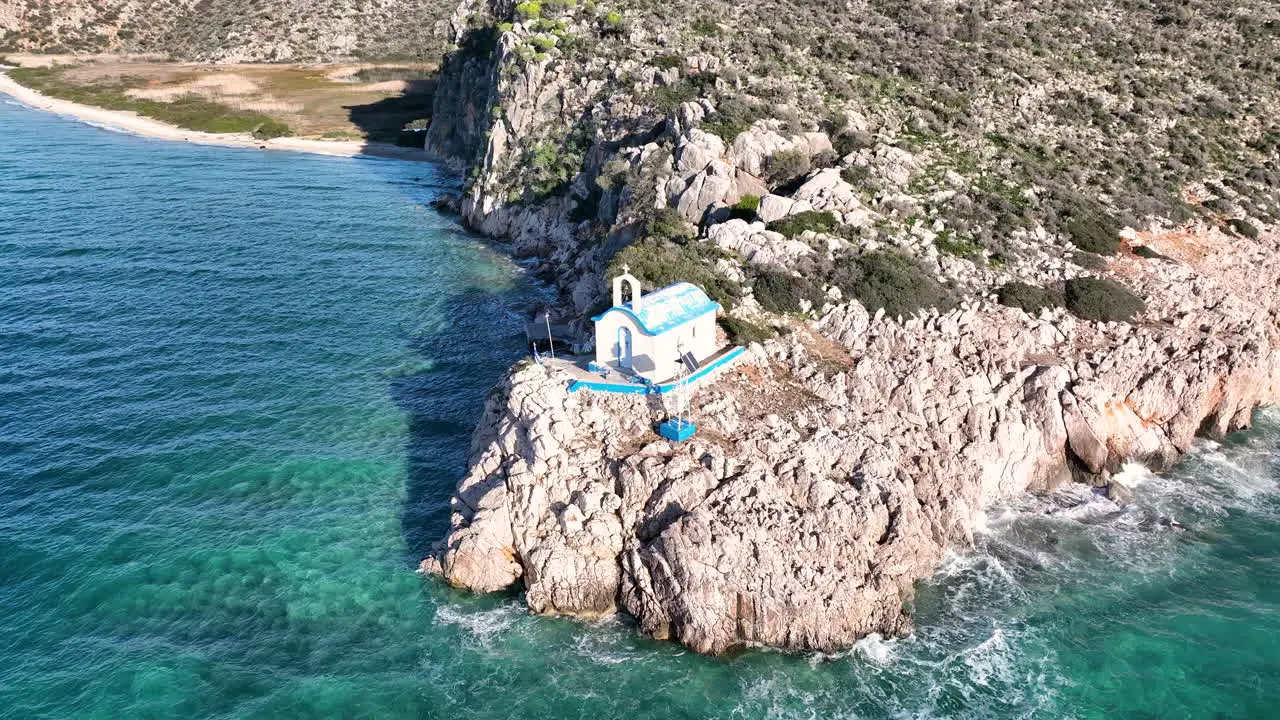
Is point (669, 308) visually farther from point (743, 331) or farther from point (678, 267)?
point (678, 267)

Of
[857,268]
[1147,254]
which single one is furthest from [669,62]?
[1147,254]

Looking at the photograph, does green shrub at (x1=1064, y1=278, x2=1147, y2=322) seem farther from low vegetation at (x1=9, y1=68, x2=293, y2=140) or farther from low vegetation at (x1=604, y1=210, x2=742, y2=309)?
low vegetation at (x1=9, y1=68, x2=293, y2=140)

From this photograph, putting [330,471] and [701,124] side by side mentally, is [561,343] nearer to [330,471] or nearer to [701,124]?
[330,471]

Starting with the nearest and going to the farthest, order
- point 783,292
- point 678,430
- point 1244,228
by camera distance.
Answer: point 678,430, point 783,292, point 1244,228

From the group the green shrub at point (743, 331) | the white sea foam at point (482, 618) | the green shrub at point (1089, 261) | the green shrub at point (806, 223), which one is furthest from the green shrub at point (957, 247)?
the white sea foam at point (482, 618)

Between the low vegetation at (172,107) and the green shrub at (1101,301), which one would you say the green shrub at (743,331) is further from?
the low vegetation at (172,107)

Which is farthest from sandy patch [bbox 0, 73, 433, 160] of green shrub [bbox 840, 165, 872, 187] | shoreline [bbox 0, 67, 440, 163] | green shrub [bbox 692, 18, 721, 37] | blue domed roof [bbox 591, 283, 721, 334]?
blue domed roof [bbox 591, 283, 721, 334]
